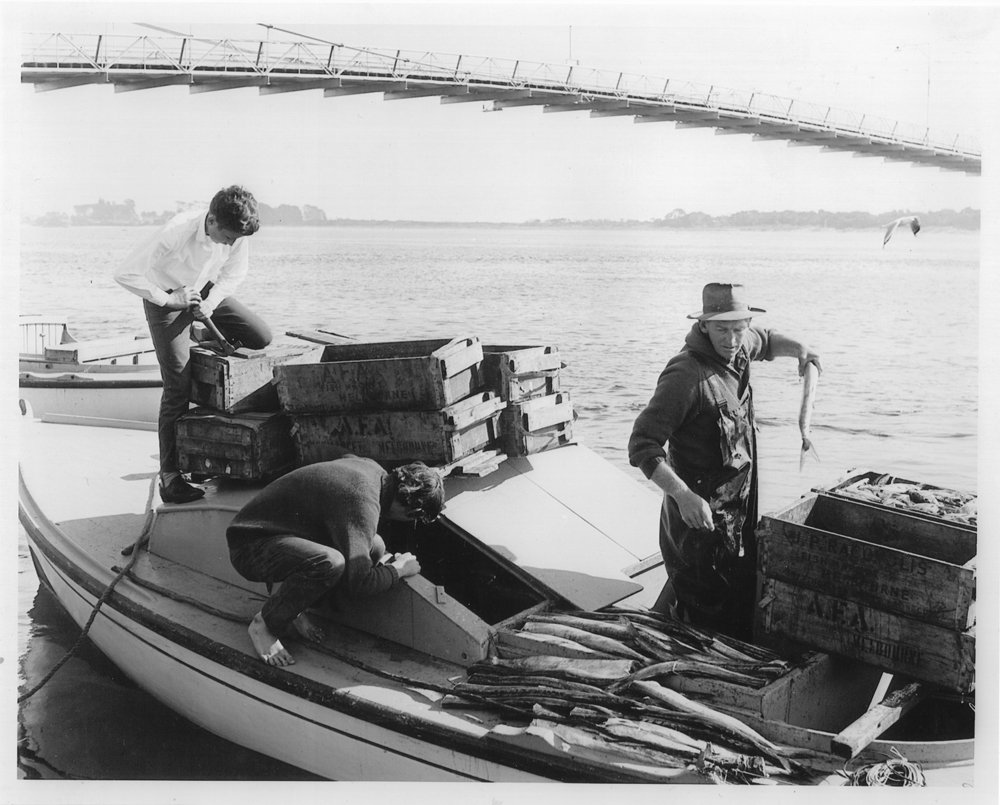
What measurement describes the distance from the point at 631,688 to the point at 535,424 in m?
2.19

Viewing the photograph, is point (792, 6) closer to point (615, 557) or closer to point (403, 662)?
point (615, 557)

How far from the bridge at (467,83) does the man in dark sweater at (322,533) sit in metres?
2.69

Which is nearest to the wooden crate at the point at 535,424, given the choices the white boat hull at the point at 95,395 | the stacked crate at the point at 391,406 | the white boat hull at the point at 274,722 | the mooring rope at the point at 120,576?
the stacked crate at the point at 391,406

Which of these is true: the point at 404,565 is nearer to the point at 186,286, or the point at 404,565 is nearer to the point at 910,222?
the point at 186,286

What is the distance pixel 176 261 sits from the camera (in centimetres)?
530

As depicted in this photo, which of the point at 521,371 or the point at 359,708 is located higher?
the point at 521,371

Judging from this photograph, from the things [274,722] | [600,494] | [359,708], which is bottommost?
[274,722]

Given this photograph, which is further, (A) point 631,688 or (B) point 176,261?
(B) point 176,261

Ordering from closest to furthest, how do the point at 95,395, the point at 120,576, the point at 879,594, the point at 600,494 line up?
the point at 879,594, the point at 120,576, the point at 600,494, the point at 95,395

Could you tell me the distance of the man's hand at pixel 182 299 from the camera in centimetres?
530

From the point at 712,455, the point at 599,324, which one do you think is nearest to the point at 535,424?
the point at 712,455

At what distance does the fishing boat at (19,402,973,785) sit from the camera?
12.4 ft

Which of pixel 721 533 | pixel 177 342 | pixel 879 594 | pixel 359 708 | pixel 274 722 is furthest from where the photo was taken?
pixel 177 342

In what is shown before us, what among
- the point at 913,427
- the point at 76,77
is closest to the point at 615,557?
the point at 76,77
